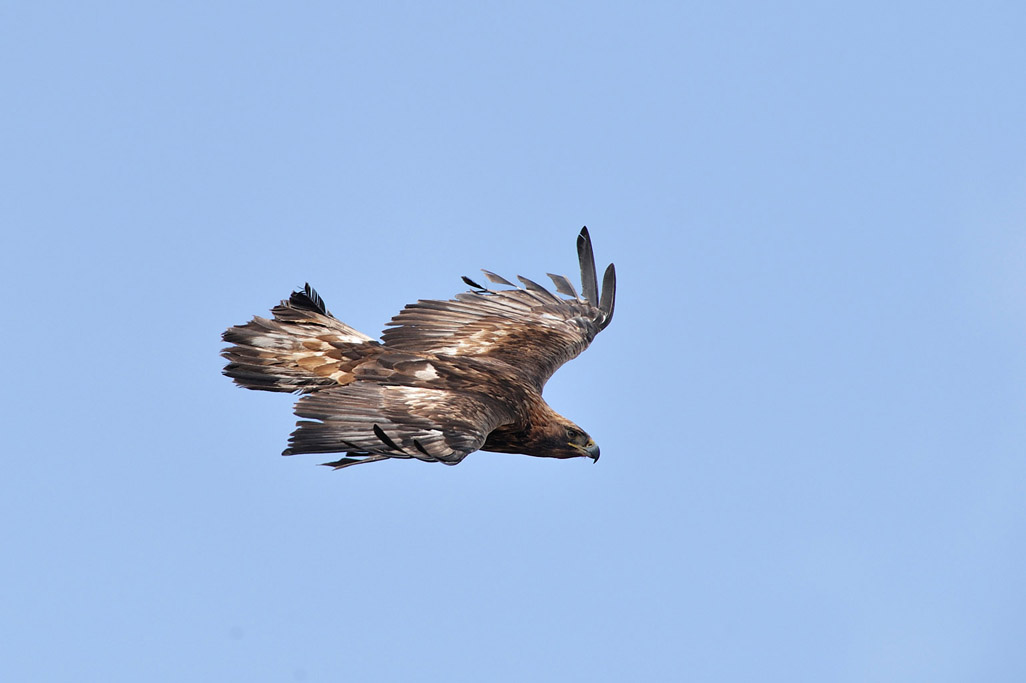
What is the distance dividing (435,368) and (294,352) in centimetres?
174

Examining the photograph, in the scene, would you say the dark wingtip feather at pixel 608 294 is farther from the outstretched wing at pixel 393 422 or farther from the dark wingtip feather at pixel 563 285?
the outstretched wing at pixel 393 422

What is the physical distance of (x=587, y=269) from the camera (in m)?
18.3

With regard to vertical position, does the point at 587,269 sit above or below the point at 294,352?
above

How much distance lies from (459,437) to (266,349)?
3.27 m

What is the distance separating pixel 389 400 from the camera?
573 inches

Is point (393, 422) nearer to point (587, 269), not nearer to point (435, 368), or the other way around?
point (435, 368)

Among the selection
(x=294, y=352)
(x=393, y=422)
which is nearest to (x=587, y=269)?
(x=294, y=352)

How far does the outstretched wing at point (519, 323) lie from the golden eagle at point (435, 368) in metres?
0.02

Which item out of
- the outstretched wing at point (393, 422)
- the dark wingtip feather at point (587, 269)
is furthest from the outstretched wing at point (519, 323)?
the outstretched wing at point (393, 422)

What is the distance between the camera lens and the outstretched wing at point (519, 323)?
661 inches

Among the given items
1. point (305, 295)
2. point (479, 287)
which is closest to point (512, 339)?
point (479, 287)

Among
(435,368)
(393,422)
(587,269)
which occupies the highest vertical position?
(587,269)

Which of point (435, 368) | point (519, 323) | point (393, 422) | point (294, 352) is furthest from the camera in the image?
point (519, 323)

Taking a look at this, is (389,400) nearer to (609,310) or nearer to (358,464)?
(358,464)
